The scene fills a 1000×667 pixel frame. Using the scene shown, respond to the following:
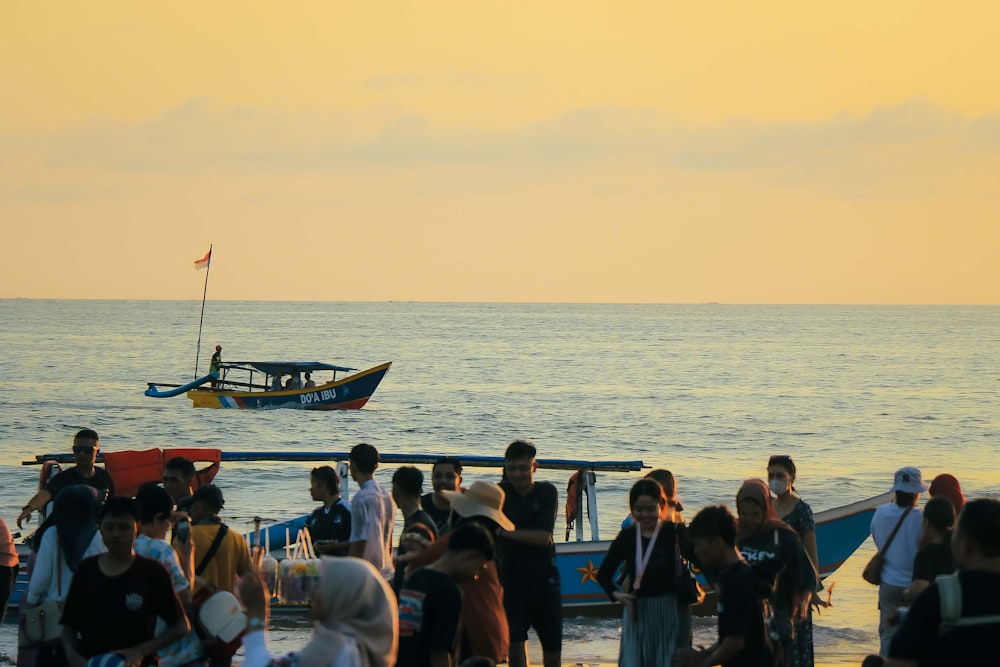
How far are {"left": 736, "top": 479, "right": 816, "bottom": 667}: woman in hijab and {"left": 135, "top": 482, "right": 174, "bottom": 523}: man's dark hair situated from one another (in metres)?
2.98

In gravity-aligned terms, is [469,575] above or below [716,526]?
below

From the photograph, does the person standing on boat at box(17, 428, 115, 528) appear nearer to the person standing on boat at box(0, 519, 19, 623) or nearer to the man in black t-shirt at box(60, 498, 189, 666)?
the person standing on boat at box(0, 519, 19, 623)

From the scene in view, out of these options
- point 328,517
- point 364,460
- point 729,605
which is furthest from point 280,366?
point 729,605

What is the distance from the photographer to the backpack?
433 centimetres

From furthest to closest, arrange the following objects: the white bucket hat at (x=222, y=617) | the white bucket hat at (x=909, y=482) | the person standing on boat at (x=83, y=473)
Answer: the person standing on boat at (x=83, y=473) < the white bucket hat at (x=909, y=482) < the white bucket hat at (x=222, y=617)

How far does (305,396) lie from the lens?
168ft

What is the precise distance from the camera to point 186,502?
7.62 metres

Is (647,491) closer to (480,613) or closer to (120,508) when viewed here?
(480,613)

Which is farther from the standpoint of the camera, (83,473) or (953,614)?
(83,473)

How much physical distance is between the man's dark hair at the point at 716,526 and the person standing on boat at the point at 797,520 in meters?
1.89

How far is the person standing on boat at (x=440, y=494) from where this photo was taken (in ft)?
28.1

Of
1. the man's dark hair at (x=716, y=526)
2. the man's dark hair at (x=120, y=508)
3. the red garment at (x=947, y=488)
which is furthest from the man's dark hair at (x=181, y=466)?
the red garment at (x=947, y=488)

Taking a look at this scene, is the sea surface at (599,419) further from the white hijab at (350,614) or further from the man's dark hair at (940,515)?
the white hijab at (350,614)

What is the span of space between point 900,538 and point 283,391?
1724 inches
